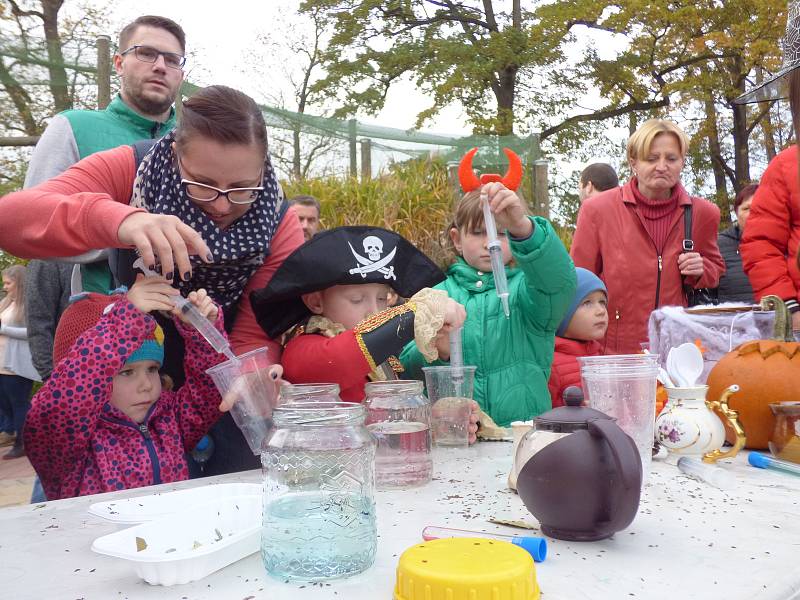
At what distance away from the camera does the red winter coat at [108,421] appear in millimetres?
1735

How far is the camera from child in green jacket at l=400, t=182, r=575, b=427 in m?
1.98

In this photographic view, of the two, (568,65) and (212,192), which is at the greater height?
(568,65)

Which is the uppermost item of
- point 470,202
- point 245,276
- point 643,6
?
point 643,6

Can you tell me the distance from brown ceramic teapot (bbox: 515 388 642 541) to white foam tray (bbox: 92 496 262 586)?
17.8 inches

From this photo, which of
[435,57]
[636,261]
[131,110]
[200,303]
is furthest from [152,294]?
[435,57]

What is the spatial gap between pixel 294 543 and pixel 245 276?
1.10m

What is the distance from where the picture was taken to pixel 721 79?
45.9ft

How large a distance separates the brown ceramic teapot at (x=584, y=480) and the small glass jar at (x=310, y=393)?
525 millimetres

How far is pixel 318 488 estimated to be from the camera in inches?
41.7

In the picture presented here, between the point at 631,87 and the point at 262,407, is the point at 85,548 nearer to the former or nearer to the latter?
the point at 262,407

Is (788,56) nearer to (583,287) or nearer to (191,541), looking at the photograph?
(583,287)

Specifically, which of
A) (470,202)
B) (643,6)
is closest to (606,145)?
(643,6)

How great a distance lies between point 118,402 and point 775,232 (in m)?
2.91

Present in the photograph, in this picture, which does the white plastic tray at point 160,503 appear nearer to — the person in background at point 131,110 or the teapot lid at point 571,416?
the teapot lid at point 571,416
